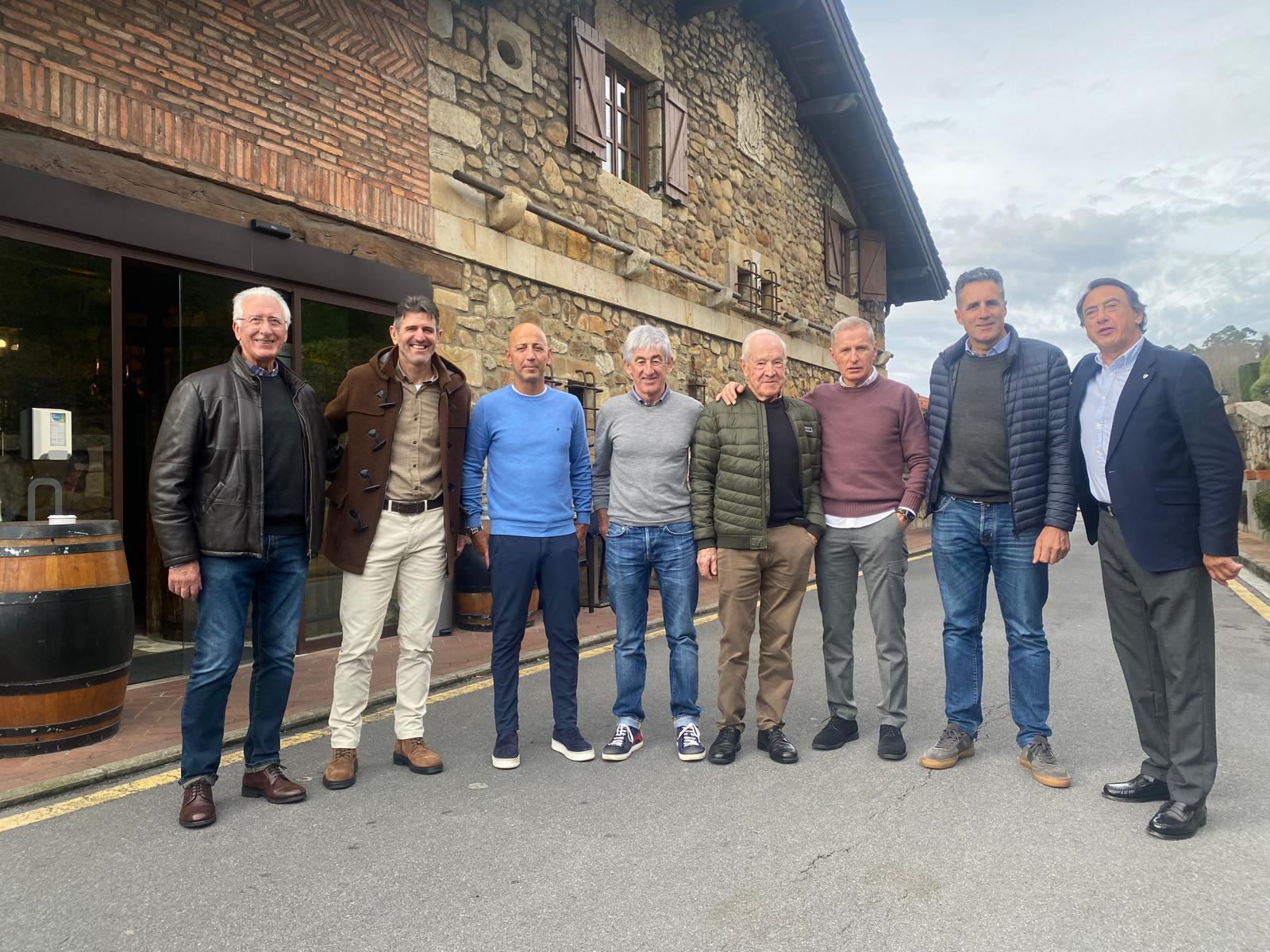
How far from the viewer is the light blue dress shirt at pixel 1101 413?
3572mm

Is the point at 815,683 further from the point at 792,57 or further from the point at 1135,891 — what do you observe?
the point at 792,57

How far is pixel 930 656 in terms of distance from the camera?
6.36 meters

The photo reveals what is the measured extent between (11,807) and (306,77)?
5012 mm

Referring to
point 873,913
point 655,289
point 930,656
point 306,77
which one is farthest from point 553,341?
point 873,913

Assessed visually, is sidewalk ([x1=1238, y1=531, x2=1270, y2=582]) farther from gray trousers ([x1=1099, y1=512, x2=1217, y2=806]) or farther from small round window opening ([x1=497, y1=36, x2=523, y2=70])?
small round window opening ([x1=497, y1=36, x2=523, y2=70])

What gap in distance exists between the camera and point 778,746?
162 inches

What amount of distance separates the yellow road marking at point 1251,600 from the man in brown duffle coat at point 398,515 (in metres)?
7.54

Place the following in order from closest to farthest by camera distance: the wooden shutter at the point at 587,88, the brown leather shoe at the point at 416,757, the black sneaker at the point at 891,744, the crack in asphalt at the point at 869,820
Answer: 1. the crack in asphalt at the point at 869,820
2. the brown leather shoe at the point at 416,757
3. the black sneaker at the point at 891,744
4. the wooden shutter at the point at 587,88

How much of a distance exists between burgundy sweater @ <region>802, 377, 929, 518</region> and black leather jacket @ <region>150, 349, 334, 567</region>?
8.07 ft

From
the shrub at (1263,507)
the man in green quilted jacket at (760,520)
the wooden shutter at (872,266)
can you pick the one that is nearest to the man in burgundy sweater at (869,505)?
the man in green quilted jacket at (760,520)

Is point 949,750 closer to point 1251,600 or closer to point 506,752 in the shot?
point 506,752

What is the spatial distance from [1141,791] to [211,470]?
3.71 metres

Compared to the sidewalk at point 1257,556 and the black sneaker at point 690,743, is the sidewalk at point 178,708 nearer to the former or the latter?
the black sneaker at point 690,743

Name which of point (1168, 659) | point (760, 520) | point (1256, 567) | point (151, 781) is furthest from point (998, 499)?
point (1256, 567)
